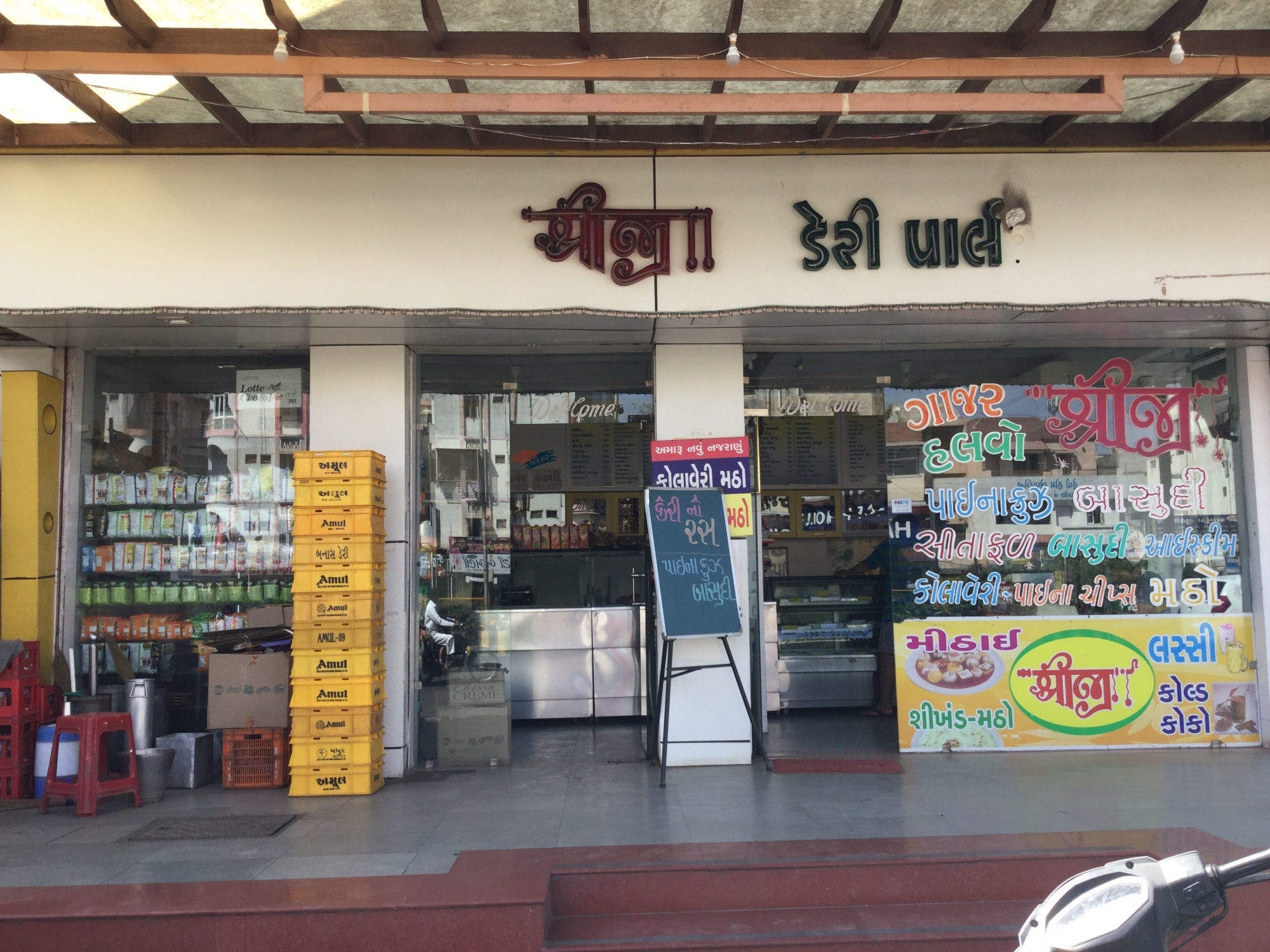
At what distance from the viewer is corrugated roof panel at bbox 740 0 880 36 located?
5328 mm

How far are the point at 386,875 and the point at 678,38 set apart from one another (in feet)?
15.8

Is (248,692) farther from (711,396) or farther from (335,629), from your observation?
(711,396)

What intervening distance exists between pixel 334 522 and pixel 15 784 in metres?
2.70

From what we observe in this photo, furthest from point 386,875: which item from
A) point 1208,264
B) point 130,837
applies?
point 1208,264

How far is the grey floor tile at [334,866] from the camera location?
4887 millimetres

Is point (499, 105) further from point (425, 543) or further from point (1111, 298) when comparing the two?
point (1111, 298)

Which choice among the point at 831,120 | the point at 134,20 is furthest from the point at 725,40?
the point at 134,20

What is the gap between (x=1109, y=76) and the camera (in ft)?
17.4

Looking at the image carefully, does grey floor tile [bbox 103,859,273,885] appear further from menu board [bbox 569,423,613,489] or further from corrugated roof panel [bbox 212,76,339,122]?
menu board [bbox 569,423,613,489]

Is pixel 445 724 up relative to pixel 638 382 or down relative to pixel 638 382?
down

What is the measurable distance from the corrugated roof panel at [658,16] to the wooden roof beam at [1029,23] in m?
1.65

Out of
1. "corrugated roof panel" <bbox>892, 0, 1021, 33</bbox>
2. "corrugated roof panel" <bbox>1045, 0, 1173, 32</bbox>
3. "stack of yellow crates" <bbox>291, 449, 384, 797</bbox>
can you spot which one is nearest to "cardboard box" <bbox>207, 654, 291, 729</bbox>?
"stack of yellow crates" <bbox>291, 449, 384, 797</bbox>

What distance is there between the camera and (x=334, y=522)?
21.9 ft

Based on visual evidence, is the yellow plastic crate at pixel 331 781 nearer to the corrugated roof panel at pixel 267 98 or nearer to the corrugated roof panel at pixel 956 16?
the corrugated roof panel at pixel 267 98
